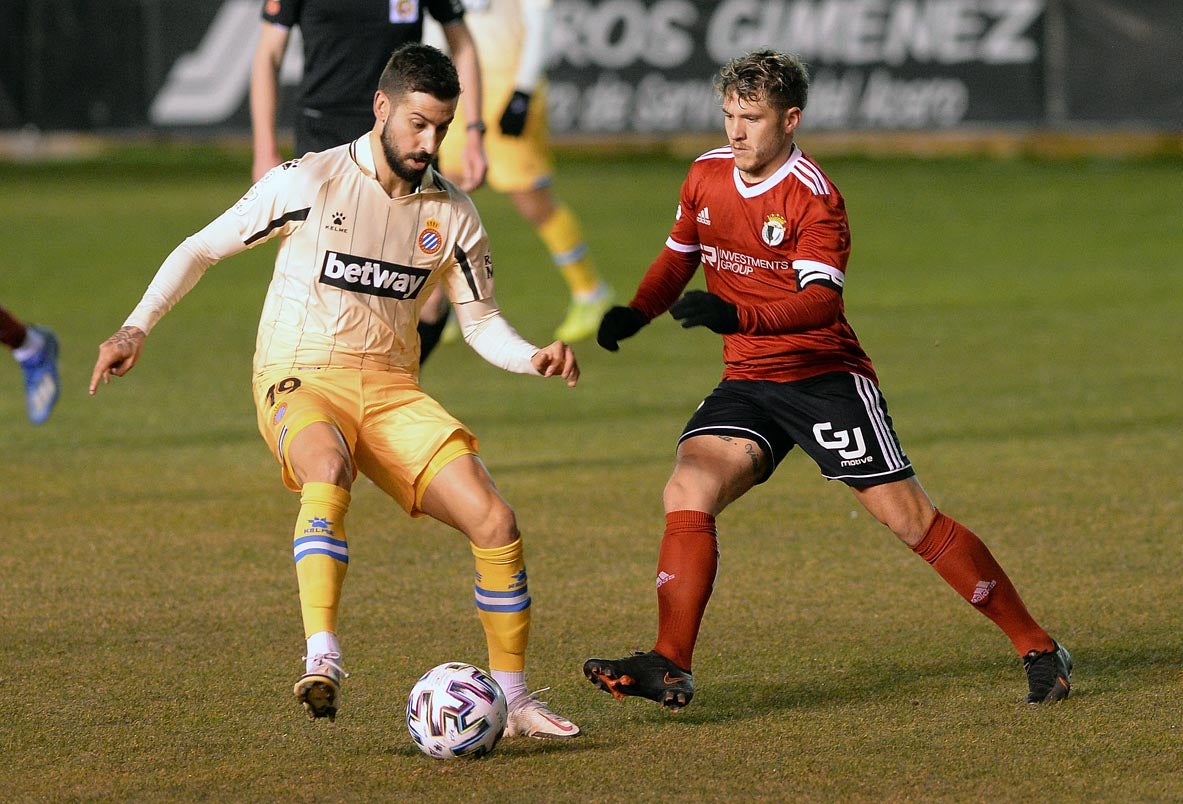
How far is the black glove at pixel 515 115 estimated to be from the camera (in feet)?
32.9

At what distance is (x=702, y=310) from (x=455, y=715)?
1130 millimetres

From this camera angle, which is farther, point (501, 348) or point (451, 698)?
point (501, 348)

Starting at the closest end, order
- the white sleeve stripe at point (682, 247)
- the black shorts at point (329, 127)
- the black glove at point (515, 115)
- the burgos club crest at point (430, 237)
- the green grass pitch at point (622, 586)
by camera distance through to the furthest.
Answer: the green grass pitch at point (622, 586)
the burgos club crest at point (430, 237)
the white sleeve stripe at point (682, 247)
the black shorts at point (329, 127)
the black glove at point (515, 115)

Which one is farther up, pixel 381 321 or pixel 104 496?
pixel 381 321

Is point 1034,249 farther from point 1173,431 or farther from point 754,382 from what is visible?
point 754,382

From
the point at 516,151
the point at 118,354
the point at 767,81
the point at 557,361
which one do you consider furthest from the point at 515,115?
the point at 118,354

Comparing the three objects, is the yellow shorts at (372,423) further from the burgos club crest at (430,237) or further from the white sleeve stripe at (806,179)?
the white sleeve stripe at (806,179)

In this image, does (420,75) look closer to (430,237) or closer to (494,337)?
(430,237)

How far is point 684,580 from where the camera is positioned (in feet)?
15.0

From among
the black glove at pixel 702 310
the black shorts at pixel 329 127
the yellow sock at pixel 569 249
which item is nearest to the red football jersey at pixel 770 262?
the black glove at pixel 702 310

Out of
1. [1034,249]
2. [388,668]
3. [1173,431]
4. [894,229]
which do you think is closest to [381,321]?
[388,668]

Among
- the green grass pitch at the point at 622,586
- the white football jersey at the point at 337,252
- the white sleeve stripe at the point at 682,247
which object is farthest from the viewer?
the white sleeve stripe at the point at 682,247

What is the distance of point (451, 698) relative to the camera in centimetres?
418

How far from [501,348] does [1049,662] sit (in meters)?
1.65
